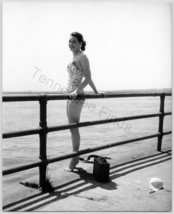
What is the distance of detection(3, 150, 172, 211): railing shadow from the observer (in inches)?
106

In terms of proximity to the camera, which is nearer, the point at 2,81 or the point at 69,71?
the point at 2,81

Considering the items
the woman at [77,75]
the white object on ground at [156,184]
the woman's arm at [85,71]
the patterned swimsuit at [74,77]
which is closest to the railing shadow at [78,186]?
the white object on ground at [156,184]

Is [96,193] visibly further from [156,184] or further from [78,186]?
[156,184]

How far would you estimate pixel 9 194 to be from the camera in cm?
302

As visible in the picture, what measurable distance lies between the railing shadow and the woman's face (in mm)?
1595

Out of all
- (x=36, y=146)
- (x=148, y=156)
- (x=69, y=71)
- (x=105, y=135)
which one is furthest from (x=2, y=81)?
(x=105, y=135)

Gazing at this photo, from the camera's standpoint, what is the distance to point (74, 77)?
11.3ft

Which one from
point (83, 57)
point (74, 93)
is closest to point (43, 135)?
point (74, 93)

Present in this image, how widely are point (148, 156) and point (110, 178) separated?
4.38ft

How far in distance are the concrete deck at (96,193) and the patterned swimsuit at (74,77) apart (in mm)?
998

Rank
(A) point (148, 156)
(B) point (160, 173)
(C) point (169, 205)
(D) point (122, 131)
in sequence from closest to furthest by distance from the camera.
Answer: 1. (C) point (169, 205)
2. (B) point (160, 173)
3. (A) point (148, 156)
4. (D) point (122, 131)

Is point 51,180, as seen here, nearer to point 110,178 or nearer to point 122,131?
point 110,178

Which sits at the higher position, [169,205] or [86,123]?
[86,123]

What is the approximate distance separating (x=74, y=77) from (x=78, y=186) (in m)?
1.32
